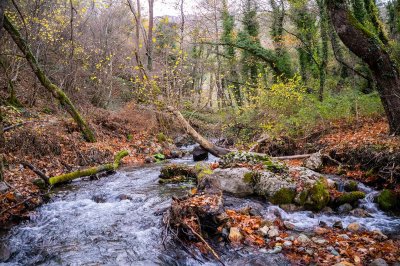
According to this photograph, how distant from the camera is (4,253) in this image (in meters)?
4.92

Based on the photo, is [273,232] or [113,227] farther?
[113,227]

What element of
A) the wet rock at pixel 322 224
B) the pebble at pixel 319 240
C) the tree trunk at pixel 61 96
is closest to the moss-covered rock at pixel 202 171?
the wet rock at pixel 322 224

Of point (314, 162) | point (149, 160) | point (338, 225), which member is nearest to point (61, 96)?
point (149, 160)

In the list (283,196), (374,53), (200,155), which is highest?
(374,53)

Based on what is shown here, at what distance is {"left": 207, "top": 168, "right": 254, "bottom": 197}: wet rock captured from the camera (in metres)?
7.33

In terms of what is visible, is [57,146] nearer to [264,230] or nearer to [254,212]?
[254,212]

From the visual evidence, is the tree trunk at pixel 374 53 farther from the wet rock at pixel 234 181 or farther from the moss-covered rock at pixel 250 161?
the wet rock at pixel 234 181

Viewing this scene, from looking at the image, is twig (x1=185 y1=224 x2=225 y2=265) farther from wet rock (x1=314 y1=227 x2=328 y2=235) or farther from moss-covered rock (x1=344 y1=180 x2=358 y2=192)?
moss-covered rock (x1=344 y1=180 x2=358 y2=192)

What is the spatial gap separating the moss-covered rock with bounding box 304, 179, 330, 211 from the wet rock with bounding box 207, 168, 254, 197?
133 cm

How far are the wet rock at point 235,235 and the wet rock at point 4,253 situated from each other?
3653mm

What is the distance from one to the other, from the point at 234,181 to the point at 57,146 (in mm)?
6901

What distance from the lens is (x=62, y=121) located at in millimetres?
13016

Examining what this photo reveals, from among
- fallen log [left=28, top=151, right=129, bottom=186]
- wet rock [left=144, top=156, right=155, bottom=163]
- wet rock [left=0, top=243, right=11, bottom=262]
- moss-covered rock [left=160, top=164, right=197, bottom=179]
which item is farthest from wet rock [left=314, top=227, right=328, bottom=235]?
wet rock [left=144, top=156, right=155, bottom=163]

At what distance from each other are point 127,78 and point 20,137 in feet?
44.1
